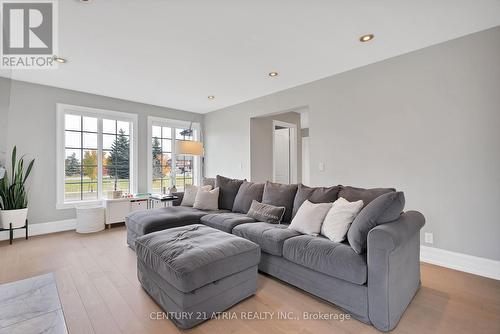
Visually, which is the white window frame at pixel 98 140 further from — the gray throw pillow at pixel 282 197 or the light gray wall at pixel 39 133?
the gray throw pillow at pixel 282 197

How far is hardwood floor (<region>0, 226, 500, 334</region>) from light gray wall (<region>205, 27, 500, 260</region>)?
0.68 m

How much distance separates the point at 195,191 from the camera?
4078mm

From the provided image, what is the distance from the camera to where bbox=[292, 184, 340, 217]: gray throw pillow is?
2.60 m

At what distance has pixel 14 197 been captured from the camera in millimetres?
3613

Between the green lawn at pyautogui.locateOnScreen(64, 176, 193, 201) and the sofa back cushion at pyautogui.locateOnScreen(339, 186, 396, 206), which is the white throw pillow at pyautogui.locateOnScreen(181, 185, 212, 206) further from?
the sofa back cushion at pyautogui.locateOnScreen(339, 186, 396, 206)

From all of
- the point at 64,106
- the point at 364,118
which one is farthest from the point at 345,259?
the point at 64,106

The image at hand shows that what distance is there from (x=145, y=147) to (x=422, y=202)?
200 inches

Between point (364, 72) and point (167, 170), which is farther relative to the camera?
point (167, 170)

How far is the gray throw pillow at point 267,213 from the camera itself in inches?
115

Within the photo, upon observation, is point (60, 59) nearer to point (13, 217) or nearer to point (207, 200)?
point (13, 217)

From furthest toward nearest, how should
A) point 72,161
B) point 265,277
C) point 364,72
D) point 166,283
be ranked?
point 72,161, point 364,72, point 265,277, point 166,283

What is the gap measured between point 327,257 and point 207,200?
2265mm

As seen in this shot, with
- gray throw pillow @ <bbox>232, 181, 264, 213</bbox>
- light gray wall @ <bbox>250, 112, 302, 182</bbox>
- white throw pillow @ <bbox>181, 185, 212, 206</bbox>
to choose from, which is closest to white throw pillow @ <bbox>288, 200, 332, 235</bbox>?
gray throw pillow @ <bbox>232, 181, 264, 213</bbox>

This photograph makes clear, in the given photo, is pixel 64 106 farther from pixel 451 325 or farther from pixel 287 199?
pixel 451 325
